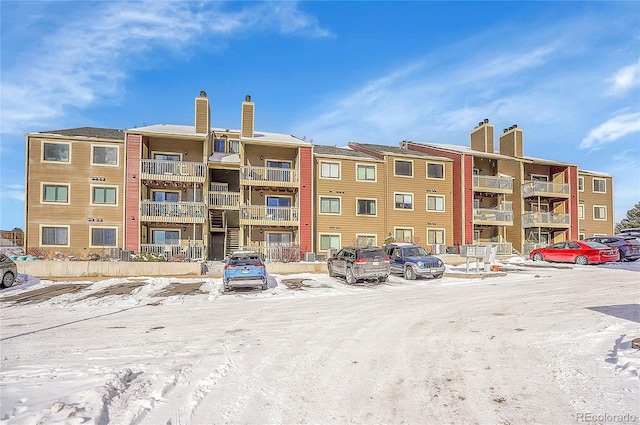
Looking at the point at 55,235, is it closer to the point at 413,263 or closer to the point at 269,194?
the point at 269,194

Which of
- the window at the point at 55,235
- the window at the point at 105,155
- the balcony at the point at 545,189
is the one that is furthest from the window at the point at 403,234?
the window at the point at 55,235

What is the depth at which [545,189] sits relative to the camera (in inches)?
1356

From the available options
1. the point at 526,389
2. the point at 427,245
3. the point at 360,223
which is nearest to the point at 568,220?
the point at 427,245

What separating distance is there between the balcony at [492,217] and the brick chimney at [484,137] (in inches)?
289

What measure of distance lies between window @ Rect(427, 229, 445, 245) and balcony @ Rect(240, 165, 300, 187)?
12.3 metres

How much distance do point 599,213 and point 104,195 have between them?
4603cm

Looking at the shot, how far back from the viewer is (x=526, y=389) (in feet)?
17.0

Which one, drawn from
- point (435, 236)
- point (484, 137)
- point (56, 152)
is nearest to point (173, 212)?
point (56, 152)

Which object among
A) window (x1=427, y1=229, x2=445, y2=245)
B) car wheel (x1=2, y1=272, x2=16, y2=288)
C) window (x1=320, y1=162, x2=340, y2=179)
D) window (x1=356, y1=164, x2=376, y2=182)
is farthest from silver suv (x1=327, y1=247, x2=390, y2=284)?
window (x1=427, y1=229, x2=445, y2=245)

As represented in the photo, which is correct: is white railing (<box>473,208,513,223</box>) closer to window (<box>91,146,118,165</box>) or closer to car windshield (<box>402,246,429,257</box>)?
car windshield (<box>402,246,429,257</box>)

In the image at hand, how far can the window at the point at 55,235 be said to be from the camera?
85.7 feet

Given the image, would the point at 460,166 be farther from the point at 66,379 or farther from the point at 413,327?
the point at 66,379

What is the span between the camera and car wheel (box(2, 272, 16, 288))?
54.0 feet

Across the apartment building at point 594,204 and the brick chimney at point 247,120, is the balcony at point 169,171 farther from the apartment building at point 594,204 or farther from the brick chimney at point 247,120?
the apartment building at point 594,204
